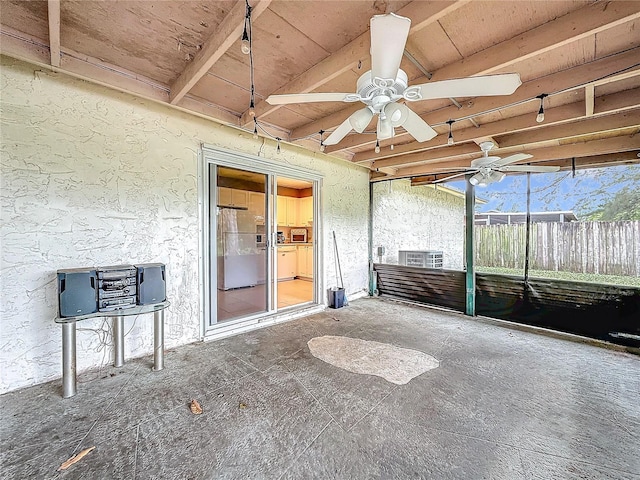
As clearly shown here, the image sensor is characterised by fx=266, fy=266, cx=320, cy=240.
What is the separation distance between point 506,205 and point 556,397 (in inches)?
128

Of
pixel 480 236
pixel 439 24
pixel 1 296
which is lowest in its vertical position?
pixel 1 296

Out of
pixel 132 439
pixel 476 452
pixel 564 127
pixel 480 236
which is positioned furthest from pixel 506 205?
pixel 132 439

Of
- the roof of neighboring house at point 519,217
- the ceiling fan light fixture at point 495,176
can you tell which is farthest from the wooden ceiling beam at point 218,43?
the roof of neighboring house at point 519,217

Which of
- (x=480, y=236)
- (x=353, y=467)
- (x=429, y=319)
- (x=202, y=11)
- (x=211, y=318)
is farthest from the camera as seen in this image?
(x=480, y=236)

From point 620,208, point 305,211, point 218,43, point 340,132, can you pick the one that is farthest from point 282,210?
point 620,208

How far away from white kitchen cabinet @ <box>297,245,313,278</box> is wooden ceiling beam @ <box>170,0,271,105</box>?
5.17 m

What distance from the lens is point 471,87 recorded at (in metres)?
1.56

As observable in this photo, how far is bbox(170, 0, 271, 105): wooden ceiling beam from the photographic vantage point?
1.65 meters

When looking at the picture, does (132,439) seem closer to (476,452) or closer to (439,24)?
(476,452)

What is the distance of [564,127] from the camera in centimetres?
316

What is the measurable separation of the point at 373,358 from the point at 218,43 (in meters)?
3.15

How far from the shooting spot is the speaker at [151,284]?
250 cm

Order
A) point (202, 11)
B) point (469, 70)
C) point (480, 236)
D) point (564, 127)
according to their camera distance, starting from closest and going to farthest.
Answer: point (202, 11), point (469, 70), point (564, 127), point (480, 236)

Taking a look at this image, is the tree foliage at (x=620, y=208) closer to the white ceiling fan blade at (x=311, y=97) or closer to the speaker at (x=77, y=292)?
the white ceiling fan blade at (x=311, y=97)
